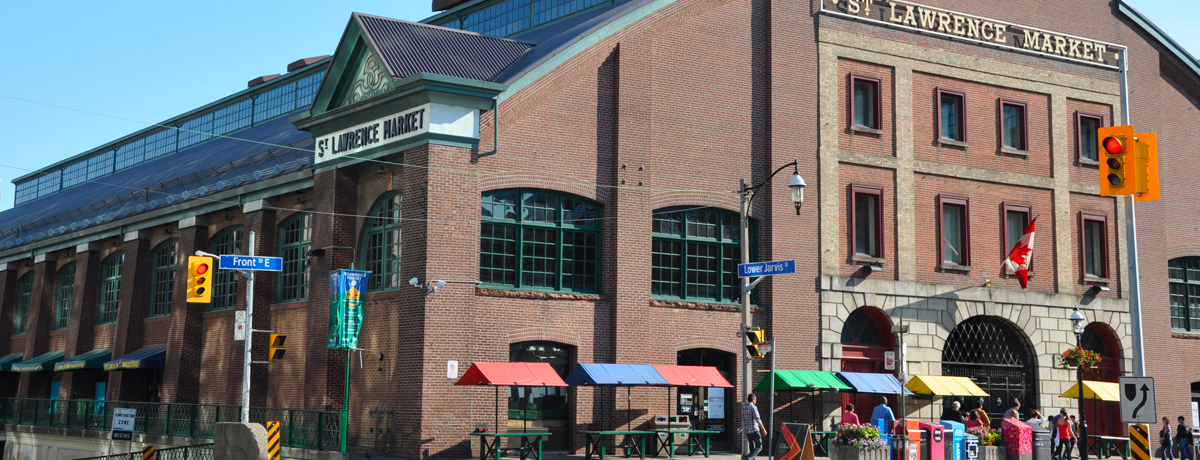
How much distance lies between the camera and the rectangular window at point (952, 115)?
38188 millimetres

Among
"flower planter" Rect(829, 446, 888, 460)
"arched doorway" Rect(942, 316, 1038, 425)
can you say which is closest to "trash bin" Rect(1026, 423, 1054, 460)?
"flower planter" Rect(829, 446, 888, 460)

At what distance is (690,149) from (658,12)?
3.87m

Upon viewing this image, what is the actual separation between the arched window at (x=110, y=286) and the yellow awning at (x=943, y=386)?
92.6ft

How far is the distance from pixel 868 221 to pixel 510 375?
14.0m

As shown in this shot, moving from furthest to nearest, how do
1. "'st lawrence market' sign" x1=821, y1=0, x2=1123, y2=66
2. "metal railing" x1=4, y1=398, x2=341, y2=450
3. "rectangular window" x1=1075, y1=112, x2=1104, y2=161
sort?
"rectangular window" x1=1075, y1=112, x2=1104, y2=161 → "'st lawrence market' sign" x1=821, y1=0, x2=1123, y2=66 → "metal railing" x1=4, y1=398, x2=341, y2=450

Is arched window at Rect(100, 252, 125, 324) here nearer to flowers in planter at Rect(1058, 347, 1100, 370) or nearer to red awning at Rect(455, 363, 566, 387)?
red awning at Rect(455, 363, 566, 387)

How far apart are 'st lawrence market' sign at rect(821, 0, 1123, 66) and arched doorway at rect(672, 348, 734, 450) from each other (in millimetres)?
11068

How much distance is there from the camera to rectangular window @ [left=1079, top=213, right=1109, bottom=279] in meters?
40.3

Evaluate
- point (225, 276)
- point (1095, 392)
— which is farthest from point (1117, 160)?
point (225, 276)

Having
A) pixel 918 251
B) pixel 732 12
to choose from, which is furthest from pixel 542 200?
→ pixel 918 251

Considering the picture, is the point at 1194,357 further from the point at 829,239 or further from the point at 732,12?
the point at 732,12

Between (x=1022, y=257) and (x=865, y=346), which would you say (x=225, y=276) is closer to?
(x=865, y=346)

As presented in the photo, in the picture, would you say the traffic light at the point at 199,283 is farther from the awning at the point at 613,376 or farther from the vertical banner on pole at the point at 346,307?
the awning at the point at 613,376

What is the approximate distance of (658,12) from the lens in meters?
33.5
